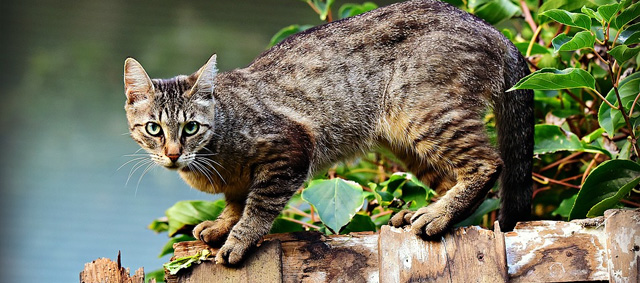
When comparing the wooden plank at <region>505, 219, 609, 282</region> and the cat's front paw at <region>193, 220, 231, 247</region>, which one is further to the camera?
the cat's front paw at <region>193, 220, 231, 247</region>

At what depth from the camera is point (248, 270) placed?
254 cm

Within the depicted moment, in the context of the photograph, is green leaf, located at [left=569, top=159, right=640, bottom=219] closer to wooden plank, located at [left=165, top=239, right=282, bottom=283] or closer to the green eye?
wooden plank, located at [left=165, top=239, right=282, bottom=283]

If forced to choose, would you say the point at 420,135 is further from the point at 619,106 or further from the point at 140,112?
the point at 140,112

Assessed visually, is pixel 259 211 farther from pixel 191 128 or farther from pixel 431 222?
pixel 431 222

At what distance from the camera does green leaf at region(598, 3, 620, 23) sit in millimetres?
2406

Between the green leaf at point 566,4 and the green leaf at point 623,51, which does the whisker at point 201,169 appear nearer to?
the green leaf at point 623,51

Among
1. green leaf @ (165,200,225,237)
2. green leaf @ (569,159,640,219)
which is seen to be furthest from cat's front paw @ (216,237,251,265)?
green leaf @ (569,159,640,219)

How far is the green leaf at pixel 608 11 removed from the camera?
7.89 ft

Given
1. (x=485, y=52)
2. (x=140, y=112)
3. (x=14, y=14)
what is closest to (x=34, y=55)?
(x=14, y=14)

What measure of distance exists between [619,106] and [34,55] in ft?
13.6

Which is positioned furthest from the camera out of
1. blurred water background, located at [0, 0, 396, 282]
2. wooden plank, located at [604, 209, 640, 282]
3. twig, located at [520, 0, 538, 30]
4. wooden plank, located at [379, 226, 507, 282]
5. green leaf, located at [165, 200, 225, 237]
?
blurred water background, located at [0, 0, 396, 282]

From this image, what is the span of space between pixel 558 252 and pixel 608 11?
33.5 inches

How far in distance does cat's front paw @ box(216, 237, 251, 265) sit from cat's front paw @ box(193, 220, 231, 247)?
189 mm

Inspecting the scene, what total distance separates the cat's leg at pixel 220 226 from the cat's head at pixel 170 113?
0.29 meters
